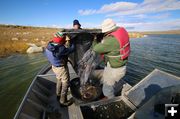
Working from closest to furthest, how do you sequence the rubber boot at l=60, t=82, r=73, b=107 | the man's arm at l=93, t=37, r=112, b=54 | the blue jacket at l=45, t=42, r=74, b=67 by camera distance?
the man's arm at l=93, t=37, r=112, b=54
the blue jacket at l=45, t=42, r=74, b=67
the rubber boot at l=60, t=82, r=73, b=107

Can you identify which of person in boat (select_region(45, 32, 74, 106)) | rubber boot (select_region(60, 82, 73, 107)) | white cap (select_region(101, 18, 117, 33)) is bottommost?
rubber boot (select_region(60, 82, 73, 107))

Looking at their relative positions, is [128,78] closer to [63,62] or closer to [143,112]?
[63,62]

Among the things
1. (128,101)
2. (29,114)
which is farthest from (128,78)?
(29,114)

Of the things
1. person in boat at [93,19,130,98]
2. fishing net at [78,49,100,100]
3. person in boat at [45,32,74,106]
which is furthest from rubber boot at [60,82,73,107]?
person in boat at [93,19,130,98]

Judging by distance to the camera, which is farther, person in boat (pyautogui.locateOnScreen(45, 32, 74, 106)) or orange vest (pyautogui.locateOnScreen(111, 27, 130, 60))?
person in boat (pyautogui.locateOnScreen(45, 32, 74, 106))

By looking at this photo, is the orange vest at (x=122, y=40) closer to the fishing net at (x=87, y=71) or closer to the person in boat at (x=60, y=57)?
the fishing net at (x=87, y=71)

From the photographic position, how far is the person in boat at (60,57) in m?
4.89

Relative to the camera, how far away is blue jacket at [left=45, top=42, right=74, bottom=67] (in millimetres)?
4883

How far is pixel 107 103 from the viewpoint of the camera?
203 inches

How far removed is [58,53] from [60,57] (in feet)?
0.80

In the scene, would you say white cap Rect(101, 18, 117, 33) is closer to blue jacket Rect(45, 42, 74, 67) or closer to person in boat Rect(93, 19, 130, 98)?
person in boat Rect(93, 19, 130, 98)

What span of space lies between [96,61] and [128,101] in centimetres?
163

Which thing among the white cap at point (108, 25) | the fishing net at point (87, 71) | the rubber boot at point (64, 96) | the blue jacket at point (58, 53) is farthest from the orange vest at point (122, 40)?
the rubber boot at point (64, 96)

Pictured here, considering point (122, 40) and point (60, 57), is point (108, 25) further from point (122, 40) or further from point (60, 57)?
point (60, 57)
